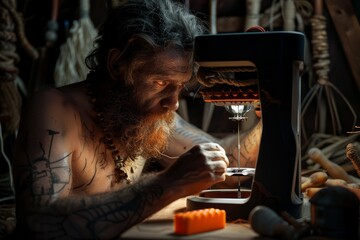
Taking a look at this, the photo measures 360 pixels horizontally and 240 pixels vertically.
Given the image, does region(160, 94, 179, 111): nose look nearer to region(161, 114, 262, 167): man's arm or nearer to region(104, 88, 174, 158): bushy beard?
region(104, 88, 174, 158): bushy beard

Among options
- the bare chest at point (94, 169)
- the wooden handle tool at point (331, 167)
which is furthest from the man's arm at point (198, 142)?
the bare chest at point (94, 169)

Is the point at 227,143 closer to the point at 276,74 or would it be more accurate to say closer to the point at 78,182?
the point at 78,182

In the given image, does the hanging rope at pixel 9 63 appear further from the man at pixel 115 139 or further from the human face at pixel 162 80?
the human face at pixel 162 80

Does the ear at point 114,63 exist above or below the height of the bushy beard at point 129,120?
above

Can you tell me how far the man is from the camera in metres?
1.79

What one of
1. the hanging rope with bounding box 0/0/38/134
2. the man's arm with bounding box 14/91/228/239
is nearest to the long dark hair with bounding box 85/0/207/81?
the man's arm with bounding box 14/91/228/239

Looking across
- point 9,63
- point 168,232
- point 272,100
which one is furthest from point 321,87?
point 168,232

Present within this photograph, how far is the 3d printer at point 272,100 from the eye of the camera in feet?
5.70

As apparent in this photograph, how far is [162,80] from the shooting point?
2115 mm

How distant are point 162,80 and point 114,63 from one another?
22cm

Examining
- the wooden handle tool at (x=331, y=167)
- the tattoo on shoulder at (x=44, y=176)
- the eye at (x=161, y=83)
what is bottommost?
the wooden handle tool at (x=331, y=167)

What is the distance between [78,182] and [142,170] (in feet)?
1.64

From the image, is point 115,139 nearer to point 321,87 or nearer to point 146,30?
point 146,30

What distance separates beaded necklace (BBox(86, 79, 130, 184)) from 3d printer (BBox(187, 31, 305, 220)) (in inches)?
22.1
